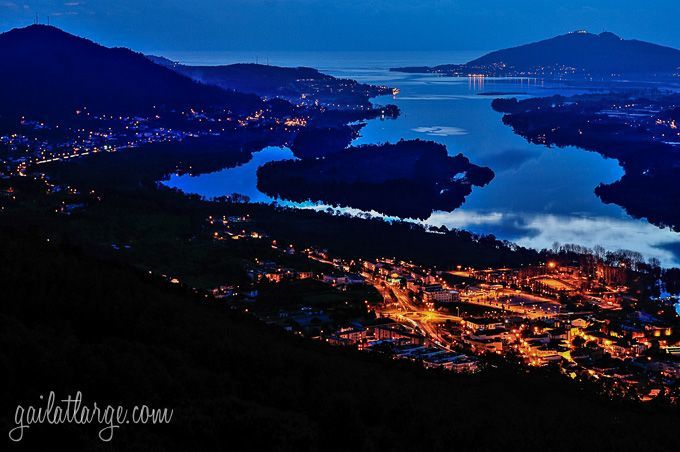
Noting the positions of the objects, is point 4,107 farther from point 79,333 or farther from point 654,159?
point 79,333

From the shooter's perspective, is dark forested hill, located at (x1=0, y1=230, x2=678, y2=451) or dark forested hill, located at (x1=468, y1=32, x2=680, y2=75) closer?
dark forested hill, located at (x1=0, y1=230, x2=678, y2=451)

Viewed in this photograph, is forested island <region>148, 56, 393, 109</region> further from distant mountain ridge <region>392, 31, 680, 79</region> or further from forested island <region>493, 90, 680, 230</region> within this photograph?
distant mountain ridge <region>392, 31, 680, 79</region>

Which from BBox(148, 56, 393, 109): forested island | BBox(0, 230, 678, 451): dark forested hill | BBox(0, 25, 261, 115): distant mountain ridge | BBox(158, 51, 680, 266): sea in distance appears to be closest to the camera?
BBox(0, 230, 678, 451): dark forested hill

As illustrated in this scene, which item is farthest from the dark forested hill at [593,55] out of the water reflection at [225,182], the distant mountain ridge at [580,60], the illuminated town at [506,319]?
the illuminated town at [506,319]

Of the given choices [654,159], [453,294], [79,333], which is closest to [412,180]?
[654,159]

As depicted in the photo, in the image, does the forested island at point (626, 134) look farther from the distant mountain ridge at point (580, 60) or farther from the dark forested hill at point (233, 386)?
the distant mountain ridge at point (580, 60)

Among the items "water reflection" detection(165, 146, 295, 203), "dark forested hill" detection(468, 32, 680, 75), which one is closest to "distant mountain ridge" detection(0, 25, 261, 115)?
"water reflection" detection(165, 146, 295, 203)
